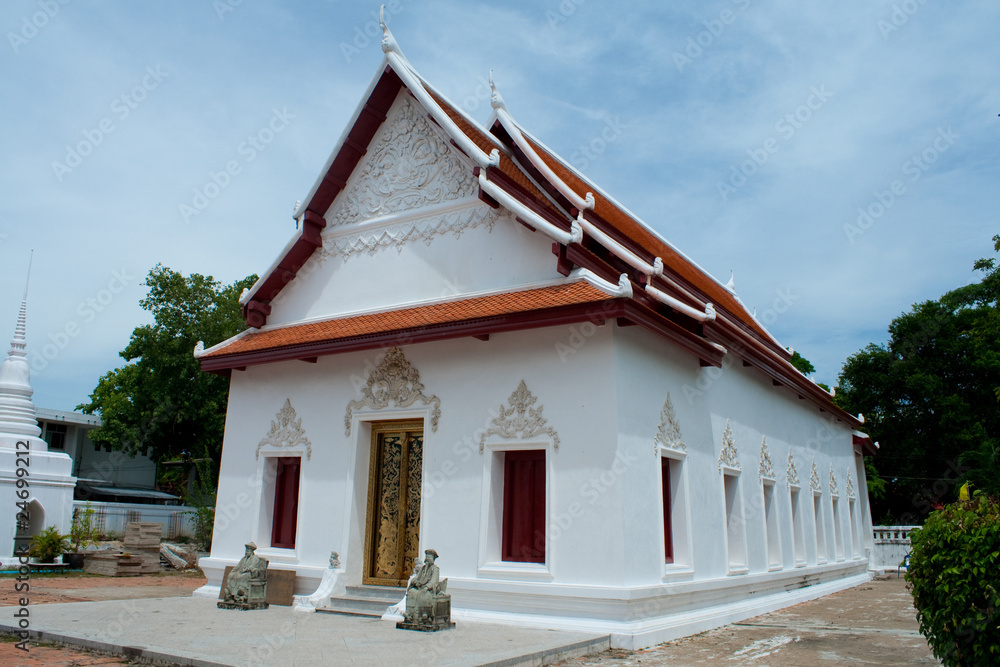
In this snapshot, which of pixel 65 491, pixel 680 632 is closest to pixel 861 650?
pixel 680 632

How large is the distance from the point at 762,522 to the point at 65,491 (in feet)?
47.7

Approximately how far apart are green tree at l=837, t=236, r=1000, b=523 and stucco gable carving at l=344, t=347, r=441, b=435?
80.8 feet

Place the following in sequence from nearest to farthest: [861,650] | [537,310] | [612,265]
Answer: [861,650] → [537,310] → [612,265]

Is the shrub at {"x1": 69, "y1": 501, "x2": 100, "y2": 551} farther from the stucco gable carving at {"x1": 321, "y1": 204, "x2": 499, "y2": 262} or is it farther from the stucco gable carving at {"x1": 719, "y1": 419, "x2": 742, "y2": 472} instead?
the stucco gable carving at {"x1": 719, "y1": 419, "x2": 742, "y2": 472}

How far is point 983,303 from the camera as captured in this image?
30.4 metres

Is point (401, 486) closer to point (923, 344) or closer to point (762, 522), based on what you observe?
point (762, 522)

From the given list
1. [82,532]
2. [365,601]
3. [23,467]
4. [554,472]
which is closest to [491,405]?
[554,472]

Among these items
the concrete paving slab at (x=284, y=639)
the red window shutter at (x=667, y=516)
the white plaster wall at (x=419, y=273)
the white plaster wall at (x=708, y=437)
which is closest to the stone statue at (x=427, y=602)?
the concrete paving slab at (x=284, y=639)

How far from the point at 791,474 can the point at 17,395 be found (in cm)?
1585

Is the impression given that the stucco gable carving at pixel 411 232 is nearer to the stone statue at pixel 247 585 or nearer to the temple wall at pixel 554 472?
the temple wall at pixel 554 472

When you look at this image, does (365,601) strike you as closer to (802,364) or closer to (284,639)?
(284,639)

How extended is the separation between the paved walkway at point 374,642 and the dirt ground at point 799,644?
10 mm

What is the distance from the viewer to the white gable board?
917cm

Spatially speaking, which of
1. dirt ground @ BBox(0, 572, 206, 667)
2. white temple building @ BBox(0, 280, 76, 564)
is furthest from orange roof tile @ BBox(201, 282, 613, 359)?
white temple building @ BBox(0, 280, 76, 564)
